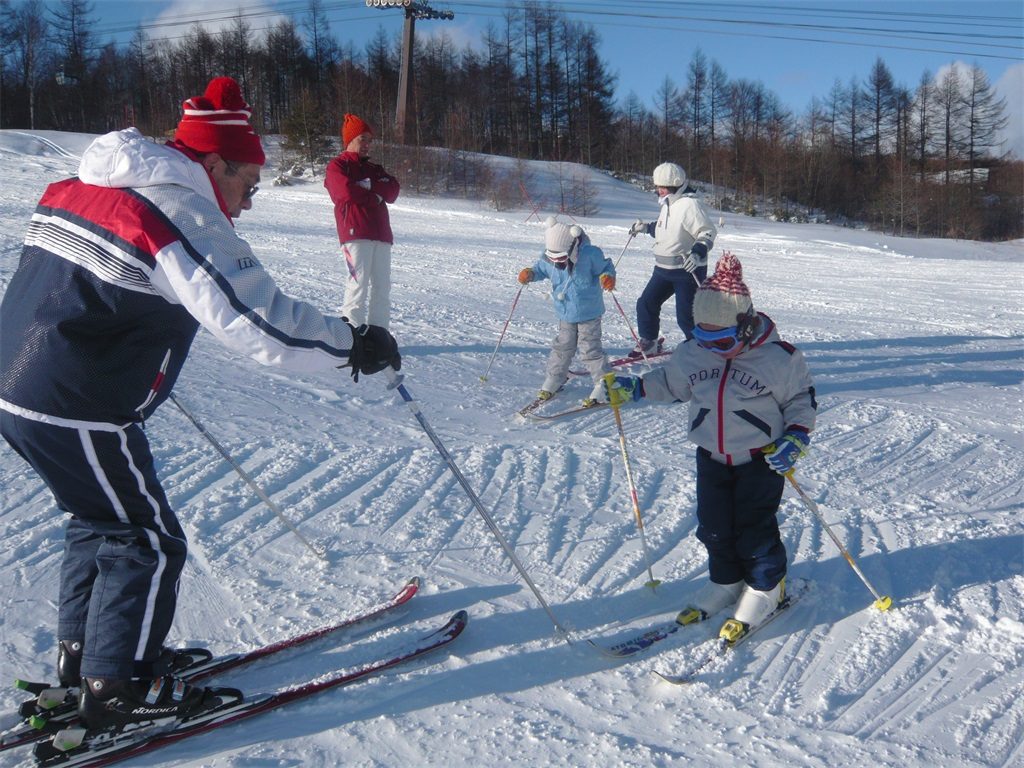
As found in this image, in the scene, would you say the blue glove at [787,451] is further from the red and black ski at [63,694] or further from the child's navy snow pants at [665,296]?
the child's navy snow pants at [665,296]

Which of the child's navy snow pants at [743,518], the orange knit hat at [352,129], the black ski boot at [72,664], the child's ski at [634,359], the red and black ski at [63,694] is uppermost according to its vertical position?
the orange knit hat at [352,129]

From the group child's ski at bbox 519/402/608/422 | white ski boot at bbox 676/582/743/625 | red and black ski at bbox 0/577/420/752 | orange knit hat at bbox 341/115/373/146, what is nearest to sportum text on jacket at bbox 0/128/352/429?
red and black ski at bbox 0/577/420/752

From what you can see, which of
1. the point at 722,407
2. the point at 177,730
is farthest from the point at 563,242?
the point at 177,730

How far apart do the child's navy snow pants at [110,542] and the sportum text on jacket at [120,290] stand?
87 mm

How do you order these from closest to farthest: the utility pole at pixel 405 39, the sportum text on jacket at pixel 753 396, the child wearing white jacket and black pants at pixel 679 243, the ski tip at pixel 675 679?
the ski tip at pixel 675 679
the sportum text on jacket at pixel 753 396
the child wearing white jacket and black pants at pixel 679 243
the utility pole at pixel 405 39

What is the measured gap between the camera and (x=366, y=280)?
6.68 meters

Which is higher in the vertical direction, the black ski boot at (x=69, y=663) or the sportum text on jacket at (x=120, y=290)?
the sportum text on jacket at (x=120, y=290)

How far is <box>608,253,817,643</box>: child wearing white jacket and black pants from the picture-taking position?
3096mm

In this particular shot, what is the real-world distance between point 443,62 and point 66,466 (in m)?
49.2

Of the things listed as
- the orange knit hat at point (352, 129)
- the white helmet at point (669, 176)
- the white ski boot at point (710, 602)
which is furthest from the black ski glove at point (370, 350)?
the white helmet at point (669, 176)

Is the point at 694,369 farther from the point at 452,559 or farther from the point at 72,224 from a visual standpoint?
the point at 72,224

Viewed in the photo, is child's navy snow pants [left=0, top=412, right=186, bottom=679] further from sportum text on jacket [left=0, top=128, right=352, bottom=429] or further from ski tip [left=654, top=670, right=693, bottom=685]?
ski tip [left=654, top=670, right=693, bottom=685]

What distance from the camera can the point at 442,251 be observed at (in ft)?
44.1

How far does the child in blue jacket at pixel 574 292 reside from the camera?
5918 mm
